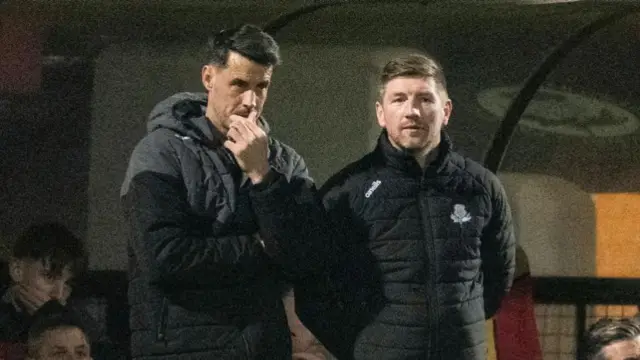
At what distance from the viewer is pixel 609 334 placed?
14.2 ft

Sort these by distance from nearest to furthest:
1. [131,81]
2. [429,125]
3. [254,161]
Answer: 1. [254,161]
2. [429,125]
3. [131,81]

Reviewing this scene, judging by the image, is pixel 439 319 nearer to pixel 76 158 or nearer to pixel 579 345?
pixel 579 345

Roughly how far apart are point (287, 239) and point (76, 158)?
1359 millimetres

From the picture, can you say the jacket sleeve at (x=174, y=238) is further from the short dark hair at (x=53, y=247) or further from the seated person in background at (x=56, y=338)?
the short dark hair at (x=53, y=247)

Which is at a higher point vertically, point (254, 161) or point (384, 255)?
point (254, 161)

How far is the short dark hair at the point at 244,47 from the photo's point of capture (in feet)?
12.1

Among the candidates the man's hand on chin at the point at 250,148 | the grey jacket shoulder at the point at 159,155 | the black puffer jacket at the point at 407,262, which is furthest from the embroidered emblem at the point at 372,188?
the grey jacket shoulder at the point at 159,155

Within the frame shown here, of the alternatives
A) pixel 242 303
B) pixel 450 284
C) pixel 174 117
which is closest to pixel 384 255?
pixel 450 284

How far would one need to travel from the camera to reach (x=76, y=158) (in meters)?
4.69

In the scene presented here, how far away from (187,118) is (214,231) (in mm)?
324

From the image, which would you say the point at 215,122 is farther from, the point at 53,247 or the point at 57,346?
the point at 53,247

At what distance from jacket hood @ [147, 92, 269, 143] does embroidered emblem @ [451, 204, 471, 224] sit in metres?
0.55

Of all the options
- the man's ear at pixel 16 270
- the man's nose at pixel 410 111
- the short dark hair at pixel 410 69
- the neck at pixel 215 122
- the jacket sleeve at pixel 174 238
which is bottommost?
the man's ear at pixel 16 270

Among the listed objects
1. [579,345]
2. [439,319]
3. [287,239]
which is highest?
[287,239]
